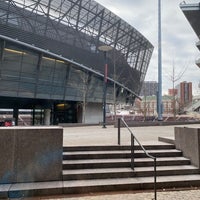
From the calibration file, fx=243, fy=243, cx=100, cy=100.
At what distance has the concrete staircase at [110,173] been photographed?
231 inches

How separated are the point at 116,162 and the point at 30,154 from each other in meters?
2.45

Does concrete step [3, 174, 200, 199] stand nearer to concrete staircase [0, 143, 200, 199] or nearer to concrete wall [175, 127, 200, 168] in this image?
concrete staircase [0, 143, 200, 199]

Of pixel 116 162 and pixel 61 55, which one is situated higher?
pixel 61 55

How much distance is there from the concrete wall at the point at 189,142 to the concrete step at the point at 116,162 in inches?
9.8

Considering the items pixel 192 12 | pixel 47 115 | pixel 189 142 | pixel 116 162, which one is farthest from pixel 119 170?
pixel 47 115

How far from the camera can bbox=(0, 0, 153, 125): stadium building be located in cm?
2683

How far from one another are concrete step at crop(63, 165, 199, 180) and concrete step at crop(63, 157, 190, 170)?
0.51ft

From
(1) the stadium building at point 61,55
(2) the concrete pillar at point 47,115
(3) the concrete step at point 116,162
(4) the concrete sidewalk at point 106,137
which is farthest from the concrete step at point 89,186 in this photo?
(2) the concrete pillar at point 47,115

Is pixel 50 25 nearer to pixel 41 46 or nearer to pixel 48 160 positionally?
pixel 41 46

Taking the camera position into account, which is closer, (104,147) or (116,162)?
(116,162)

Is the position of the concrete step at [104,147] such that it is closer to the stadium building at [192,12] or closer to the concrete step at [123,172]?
the concrete step at [123,172]

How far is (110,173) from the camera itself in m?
6.60

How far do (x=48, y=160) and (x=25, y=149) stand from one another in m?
0.66

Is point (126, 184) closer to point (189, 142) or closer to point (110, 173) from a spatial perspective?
point (110, 173)
